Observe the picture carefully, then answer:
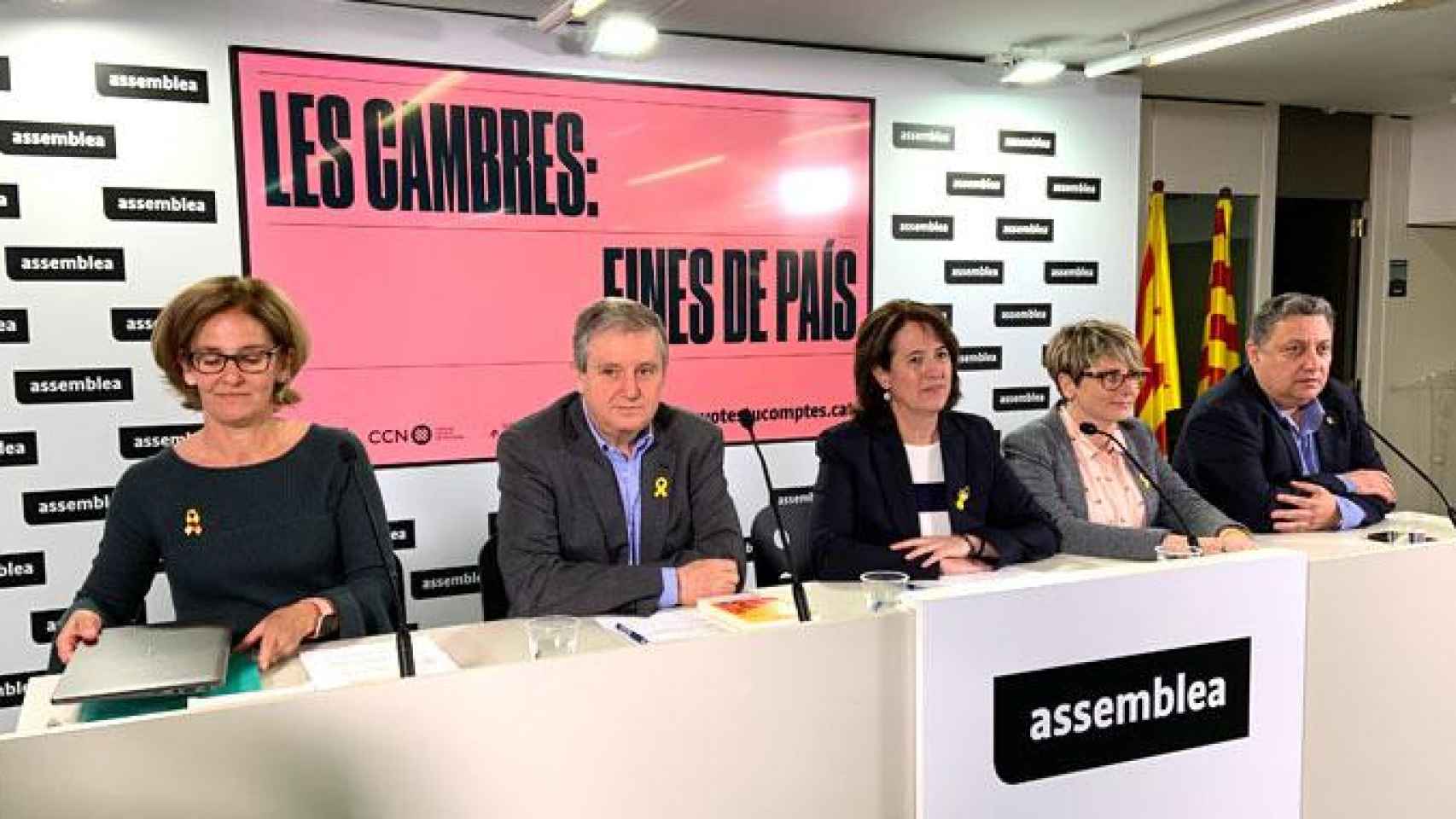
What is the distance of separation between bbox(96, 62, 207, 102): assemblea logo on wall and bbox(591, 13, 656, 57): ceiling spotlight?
1.32m

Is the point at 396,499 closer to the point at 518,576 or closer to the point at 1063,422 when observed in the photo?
the point at 518,576

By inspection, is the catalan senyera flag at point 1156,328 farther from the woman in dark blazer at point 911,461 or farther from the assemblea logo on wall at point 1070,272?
the woman in dark blazer at point 911,461

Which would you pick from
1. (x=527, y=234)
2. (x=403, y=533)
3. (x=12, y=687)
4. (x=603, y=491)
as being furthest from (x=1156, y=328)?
(x=12, y=687)

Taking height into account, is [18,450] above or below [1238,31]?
below

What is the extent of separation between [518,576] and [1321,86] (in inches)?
199

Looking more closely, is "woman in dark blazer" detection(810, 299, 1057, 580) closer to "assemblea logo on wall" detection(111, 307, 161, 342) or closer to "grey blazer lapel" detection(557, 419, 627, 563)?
"grey blazer lapel" detection(557, 419, 627, 563)

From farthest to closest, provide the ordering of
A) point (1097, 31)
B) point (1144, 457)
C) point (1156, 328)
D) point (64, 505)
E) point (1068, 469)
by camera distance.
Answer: point (1156, 328) → point (1097, 31) → point (64, 505) → point (1144, 457) → point (1068, 469)

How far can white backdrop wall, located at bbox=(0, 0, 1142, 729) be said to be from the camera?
334 cm

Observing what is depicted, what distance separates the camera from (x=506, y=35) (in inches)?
155

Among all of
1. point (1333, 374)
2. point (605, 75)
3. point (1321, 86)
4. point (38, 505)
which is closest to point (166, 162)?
point (38, 505)

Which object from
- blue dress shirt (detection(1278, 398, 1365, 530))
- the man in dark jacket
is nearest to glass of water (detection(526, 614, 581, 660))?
the man in dark jacket

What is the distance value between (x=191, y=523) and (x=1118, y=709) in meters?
1.60

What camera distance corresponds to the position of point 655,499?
90.6 inches

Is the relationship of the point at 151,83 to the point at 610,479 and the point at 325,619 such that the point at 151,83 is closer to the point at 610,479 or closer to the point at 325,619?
the point at 610,479
